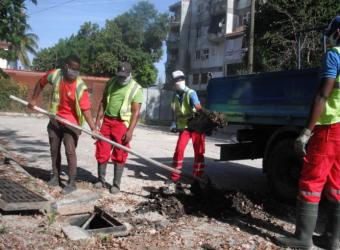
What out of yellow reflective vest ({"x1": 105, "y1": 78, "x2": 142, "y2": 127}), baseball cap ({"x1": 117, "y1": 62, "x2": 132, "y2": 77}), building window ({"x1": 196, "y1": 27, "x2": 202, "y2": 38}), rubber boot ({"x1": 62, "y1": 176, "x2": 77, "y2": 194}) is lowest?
rubber boot ({"x1": 62, "y1": 176, "x2": 77, "y2": 194})

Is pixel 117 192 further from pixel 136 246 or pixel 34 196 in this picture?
pixel 136 246

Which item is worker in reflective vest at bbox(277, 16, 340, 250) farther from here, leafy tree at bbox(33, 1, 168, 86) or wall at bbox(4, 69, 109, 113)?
leafy tree at bbox(33, 1, 168, 86)

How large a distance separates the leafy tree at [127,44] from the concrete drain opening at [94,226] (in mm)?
43311

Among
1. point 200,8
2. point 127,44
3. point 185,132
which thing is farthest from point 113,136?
point 200,8

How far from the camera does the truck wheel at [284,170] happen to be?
20.7 ft

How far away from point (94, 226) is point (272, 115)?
9.65ft

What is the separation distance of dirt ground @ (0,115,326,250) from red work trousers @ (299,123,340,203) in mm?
699

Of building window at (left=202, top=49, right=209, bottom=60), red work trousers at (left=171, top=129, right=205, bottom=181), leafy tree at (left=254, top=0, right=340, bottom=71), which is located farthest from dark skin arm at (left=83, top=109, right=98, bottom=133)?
building window at (left=202, top=49, right=209, bottom=60)

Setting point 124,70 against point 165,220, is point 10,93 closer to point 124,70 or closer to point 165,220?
point 124,70

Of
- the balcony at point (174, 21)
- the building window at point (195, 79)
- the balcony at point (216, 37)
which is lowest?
the building window at point (195, 79)

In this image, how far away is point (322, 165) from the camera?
171 inches

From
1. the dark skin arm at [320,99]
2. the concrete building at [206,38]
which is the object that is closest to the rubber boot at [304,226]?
the dark skin arm at [320,99]

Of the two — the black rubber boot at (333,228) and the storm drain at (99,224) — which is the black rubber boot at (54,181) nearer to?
the storm drain at (99,224)

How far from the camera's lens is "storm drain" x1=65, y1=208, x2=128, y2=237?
4.71 meters
